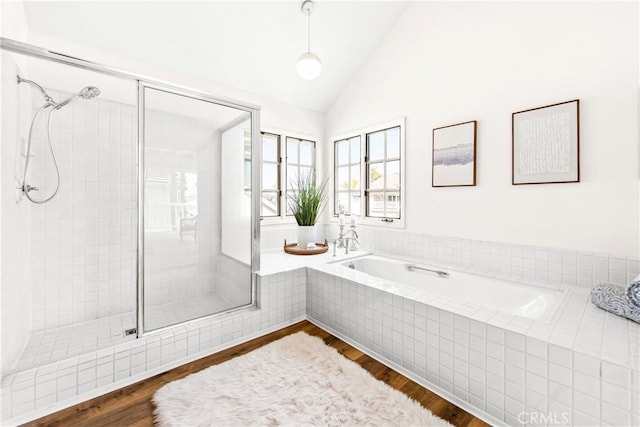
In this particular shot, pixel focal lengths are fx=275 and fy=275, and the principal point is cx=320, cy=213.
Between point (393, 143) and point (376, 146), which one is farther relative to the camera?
point (376, 146)

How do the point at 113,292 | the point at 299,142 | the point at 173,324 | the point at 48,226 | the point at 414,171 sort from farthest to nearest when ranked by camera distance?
the point at 299,142
the point at 414,171
the point at 113,292
the point at 48,226
the point at 173,324

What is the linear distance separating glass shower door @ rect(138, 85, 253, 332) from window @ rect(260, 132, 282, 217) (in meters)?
0.86

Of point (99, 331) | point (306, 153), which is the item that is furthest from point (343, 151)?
point (99, 331)

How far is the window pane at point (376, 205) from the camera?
3.21 meters

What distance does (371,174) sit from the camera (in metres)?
3.34

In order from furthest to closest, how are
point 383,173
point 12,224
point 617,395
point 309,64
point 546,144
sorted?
1. point 383,173
2. point 309,64
3. point 546,144
4. point 12,224
5. point 617,395

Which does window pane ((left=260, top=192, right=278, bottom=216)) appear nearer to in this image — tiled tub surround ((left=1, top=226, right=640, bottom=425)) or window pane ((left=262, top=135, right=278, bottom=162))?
window pane ((left=262, top=135, right=278, bottom=162))

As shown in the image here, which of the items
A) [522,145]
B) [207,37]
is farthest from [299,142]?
[522,145]

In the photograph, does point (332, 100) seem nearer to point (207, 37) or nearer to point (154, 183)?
point (207, 37)

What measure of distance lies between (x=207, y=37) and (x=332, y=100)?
1675 mm

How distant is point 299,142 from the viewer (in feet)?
11.8

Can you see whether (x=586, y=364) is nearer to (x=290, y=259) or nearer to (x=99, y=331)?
(x=290, y=259)

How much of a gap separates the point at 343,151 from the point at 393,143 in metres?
0.75

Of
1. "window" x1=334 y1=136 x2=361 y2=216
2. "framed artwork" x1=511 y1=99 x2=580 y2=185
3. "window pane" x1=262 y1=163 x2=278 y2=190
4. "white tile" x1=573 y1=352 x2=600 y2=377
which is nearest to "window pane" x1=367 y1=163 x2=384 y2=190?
"window" x1=334 y1=136 x2=361 y2=216
